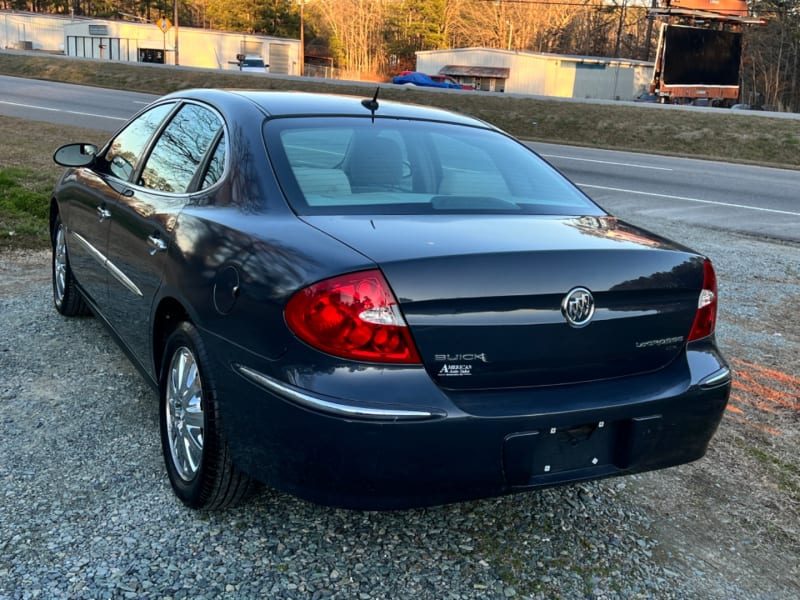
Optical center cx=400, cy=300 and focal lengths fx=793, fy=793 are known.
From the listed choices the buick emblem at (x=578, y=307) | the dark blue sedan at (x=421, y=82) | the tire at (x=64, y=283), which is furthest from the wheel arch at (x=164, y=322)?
the dark blue sedan at (x=421, y=82)

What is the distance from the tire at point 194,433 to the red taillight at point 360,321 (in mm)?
616

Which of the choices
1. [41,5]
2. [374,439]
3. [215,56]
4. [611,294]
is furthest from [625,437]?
[41,5]

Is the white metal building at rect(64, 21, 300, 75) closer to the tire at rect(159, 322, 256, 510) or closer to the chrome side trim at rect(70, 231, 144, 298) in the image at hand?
the chrome side trim at rect(70, 231, 144, 298)

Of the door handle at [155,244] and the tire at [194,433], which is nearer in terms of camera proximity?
the tire at [194,433]

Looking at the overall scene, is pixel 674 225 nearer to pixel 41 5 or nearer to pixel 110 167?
pixel 110 167

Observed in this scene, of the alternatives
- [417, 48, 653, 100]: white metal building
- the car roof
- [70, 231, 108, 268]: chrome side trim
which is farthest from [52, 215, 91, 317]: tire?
[417, 48, 653, 100]: white metal building

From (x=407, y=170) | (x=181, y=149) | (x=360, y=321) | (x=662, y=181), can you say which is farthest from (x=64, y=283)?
(x=662, y=181)

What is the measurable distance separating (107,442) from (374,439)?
1.78 metres

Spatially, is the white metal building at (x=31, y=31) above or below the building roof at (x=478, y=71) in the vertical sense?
above

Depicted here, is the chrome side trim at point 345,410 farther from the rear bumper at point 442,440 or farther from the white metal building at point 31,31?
the white metal building at point 31,31

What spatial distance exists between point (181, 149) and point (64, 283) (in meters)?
2.04

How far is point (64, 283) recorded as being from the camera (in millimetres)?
5234

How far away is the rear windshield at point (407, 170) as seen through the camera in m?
3.05

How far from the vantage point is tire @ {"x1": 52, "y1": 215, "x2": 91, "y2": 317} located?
5089 millimetres
